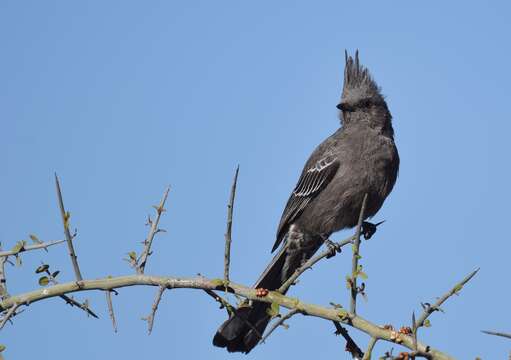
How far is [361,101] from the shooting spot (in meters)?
9.80

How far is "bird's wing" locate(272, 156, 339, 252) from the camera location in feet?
29.0

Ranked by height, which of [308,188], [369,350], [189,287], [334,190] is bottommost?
[369,350]

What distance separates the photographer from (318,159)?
9.21 m

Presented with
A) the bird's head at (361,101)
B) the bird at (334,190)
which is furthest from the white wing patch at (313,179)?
the bird's head at (361,101)

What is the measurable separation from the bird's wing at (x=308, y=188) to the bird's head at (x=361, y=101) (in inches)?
39.7

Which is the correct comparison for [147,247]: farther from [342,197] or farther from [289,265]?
[342,197]

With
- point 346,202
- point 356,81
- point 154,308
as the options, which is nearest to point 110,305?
point 154,308

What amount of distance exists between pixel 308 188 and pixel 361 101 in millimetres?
1629

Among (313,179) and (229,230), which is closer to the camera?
(229,230)

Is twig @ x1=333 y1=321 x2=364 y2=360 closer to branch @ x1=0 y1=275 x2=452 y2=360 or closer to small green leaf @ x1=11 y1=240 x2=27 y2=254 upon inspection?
branch @ x1=0 y1=275 x2=452 y2=360

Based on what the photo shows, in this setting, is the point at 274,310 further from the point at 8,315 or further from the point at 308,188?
the point at 308,188

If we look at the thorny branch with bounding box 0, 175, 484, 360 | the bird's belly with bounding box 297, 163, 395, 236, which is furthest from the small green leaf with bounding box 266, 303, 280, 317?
the bird's belly with bounding box 297, 163, 395, 236

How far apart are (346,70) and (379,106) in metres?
0.76

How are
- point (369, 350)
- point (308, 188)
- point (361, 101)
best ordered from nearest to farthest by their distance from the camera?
point (369, 350)
point (308, 188)
point (361, 101)
